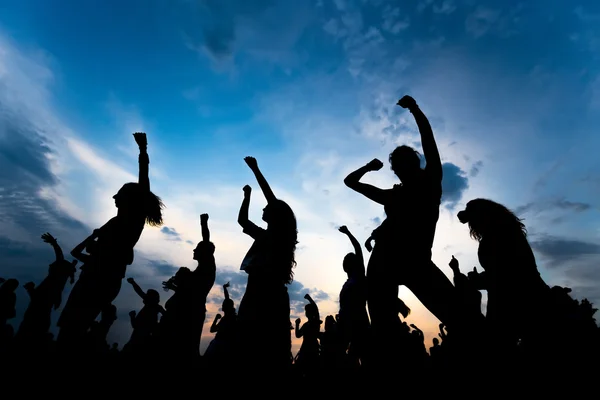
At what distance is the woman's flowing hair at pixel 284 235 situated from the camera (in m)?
3.53

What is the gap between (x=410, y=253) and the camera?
9.27 ft

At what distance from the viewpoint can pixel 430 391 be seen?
2441mm

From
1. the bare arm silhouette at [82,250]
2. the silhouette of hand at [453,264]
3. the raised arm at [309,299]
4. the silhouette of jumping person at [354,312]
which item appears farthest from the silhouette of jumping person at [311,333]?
the bare arm silhouette at [82,250]

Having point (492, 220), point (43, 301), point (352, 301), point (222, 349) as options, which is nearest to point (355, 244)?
point (352, 301)

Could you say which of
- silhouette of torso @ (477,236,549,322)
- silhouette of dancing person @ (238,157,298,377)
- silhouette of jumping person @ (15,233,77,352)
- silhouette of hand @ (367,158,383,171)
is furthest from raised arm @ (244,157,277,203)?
silhouette of jumping person @ (15,233,77,352)

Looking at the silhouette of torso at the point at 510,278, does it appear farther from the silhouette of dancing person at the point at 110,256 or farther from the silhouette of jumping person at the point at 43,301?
the silhouette of jumping person at the point at 43,301

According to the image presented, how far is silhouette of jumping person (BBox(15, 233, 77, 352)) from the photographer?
6927mm

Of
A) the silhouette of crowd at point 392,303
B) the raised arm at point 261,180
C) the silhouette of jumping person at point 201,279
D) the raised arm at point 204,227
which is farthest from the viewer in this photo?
the raised arm at point 204,227

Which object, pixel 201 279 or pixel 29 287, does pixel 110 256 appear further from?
pixel 29 287

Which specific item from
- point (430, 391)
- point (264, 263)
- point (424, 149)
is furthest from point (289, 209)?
point (430, 391)

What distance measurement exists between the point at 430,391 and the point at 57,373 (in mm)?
3808

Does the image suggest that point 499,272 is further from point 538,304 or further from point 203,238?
point 203,238

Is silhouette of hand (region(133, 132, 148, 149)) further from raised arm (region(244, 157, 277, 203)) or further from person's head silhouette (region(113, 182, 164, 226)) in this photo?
raised arm (region(244, 157, 277, 203))

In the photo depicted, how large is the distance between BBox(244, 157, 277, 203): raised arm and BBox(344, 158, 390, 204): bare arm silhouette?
39.8 inches
